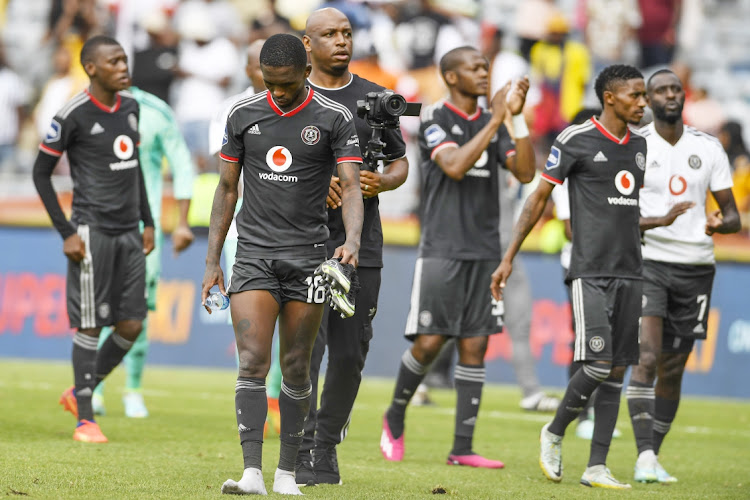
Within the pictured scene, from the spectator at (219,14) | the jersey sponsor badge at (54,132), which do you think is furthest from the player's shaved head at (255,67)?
the spectator at (219,14)

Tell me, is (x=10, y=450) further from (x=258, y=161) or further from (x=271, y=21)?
(x=271, y=21)

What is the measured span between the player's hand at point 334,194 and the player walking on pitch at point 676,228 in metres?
2.53

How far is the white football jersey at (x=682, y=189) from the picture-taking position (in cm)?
784

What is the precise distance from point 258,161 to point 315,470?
5.97 feet

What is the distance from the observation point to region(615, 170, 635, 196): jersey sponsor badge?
6992mm

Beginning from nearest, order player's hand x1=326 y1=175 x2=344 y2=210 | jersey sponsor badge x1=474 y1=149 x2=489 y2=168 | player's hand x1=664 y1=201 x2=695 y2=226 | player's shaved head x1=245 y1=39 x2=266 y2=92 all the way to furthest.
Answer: player's hand x1=326 y1=175 x2=344 y2=210 → player's hand x1=664 y1=201 x2=695 y2=226 → jersey sponsor badge x1=474 y1=149 x2=489 y2=168 → player's shaved head x1=245 y1=39 x2=266 y2=92

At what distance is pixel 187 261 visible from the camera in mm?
15062

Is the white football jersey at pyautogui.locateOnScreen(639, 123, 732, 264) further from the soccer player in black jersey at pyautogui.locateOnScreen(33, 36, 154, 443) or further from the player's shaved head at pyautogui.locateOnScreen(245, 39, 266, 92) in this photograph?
the soccer player in black jersey at pyautogui.locateOnScreen(33, 36, 154, 443)

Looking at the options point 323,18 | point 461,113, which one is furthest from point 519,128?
point 323,18

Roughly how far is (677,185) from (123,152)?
3807mm

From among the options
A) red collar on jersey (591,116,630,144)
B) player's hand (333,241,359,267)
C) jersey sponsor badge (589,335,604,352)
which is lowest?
jersey sponsor badge (589,335,604,352)

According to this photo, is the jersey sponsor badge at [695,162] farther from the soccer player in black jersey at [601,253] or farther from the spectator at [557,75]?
the spectator at [557,75]

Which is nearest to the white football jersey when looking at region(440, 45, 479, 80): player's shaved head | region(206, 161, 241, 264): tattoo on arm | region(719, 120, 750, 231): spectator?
region(440, 45, 479, 80): player's shaved head

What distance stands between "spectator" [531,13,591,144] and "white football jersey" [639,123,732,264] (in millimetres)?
9573
